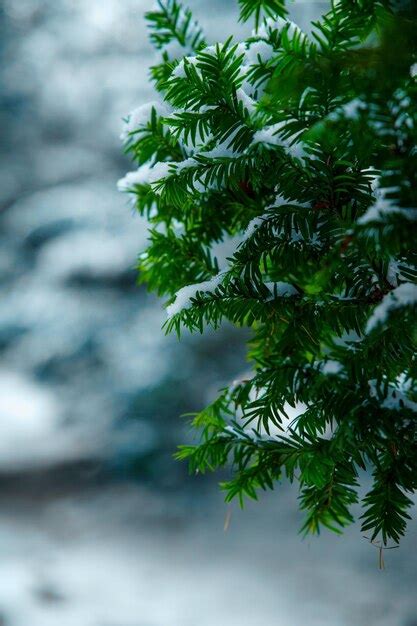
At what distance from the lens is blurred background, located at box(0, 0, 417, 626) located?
247 centimetres

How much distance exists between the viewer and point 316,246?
91cm

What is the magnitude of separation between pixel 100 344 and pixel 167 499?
0.78m

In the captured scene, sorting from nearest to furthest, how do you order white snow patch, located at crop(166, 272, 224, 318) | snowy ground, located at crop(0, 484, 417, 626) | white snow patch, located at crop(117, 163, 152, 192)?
white snow patch, located at crop(166, 272, 224, 318)
white snow patch, located at crop(117, 163, 152, 192)
snowy ground, located at crop(0, 484, 417, 626)

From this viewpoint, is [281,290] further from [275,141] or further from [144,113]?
[144,113]

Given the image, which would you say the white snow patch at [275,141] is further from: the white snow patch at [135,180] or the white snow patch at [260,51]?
the white snow patch at [135,180]

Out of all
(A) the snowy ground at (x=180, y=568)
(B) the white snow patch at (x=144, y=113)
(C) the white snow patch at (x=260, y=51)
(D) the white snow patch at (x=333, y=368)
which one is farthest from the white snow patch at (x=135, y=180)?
(A) the snowy ground at (x=180, y=568)

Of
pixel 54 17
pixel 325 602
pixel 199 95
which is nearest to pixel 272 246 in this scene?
pixel 199 95

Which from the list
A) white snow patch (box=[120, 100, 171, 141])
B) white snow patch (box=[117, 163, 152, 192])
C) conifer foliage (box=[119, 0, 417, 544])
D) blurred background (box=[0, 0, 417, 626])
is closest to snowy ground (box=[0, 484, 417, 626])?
blurred background (box=[0, 0, 417, 626])

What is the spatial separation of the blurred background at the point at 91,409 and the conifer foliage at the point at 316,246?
64.8 inches

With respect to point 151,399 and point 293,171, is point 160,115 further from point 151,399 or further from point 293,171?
point 151,399

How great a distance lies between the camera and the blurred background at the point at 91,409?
8.11 ft

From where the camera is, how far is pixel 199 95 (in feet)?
2.80

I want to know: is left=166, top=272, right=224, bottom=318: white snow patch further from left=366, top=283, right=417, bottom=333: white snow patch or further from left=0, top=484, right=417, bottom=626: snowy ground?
left=0, top=484, right=417, bottom=626: snowy ground

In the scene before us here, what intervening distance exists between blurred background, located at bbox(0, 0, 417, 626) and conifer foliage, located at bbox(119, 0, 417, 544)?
5.40 feet
